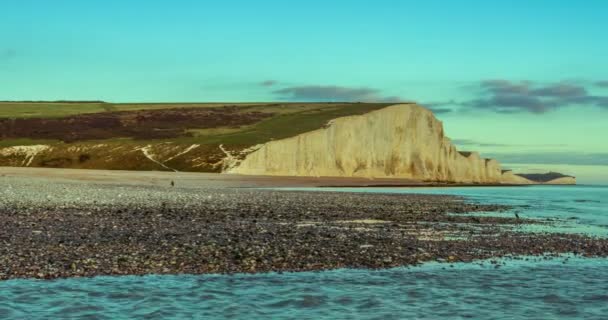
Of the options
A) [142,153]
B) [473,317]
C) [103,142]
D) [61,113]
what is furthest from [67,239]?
[61,113]

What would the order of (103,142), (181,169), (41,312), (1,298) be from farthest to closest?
(103,142) < (181,169) < (1,298) < (41,312)

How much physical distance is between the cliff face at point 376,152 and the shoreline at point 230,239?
2933 inches

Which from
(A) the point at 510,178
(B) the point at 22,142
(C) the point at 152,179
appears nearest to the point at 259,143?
(C) the point at 152,179

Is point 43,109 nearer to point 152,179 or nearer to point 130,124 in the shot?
point 130,124

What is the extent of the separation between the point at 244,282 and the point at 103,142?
116 m

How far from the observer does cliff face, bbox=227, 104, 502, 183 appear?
11356cm

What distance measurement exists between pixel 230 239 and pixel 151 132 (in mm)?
119502

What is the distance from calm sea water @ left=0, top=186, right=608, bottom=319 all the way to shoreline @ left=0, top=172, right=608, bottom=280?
3.85ft

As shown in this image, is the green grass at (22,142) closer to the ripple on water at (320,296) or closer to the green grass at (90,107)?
the green grass at (90,107)

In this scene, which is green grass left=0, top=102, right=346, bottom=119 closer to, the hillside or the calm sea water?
the hillside

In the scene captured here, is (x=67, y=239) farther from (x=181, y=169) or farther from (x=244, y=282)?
(x=181, y=169)

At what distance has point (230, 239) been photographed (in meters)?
22.0

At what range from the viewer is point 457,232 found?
90.1 feet

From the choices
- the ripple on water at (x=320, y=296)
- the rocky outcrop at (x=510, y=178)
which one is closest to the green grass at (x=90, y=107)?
the rocky outcrop at (x=510, y=178)
